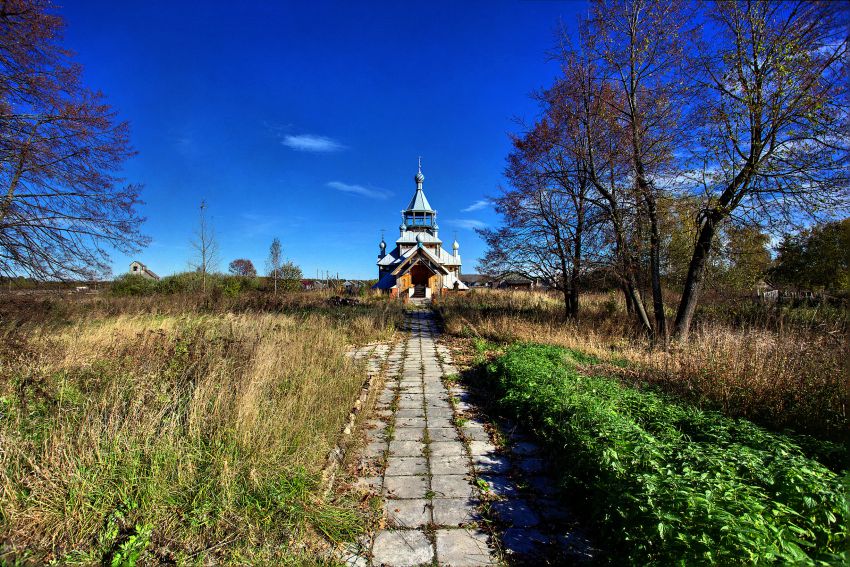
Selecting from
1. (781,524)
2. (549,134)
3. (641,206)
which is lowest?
(781,524)

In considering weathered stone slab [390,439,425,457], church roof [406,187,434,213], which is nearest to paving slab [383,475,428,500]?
weathered stone slab [390,439,425,457]

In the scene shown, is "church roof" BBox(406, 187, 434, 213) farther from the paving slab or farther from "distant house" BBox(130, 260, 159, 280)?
the paving slab

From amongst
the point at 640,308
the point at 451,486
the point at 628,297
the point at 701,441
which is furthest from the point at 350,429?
the point at 628,297

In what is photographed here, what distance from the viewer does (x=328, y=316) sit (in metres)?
13.6

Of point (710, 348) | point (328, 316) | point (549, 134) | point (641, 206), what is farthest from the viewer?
point (328, 316)

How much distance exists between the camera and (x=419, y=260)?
1214 inches

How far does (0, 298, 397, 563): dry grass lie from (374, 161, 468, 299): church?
24.4m

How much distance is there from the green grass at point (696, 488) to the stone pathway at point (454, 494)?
15.9 inches

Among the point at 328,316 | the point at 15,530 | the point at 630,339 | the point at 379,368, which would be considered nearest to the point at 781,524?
the point at 15,530

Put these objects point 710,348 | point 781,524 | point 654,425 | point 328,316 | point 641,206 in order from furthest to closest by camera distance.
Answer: point 328,316
point 641,206
point 710,348
point 654,425
point 781,524

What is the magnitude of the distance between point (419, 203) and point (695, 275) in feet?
109

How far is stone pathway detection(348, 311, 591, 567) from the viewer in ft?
8.98

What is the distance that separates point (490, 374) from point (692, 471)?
14.9 ft

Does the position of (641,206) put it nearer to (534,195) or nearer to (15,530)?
(534,195)
